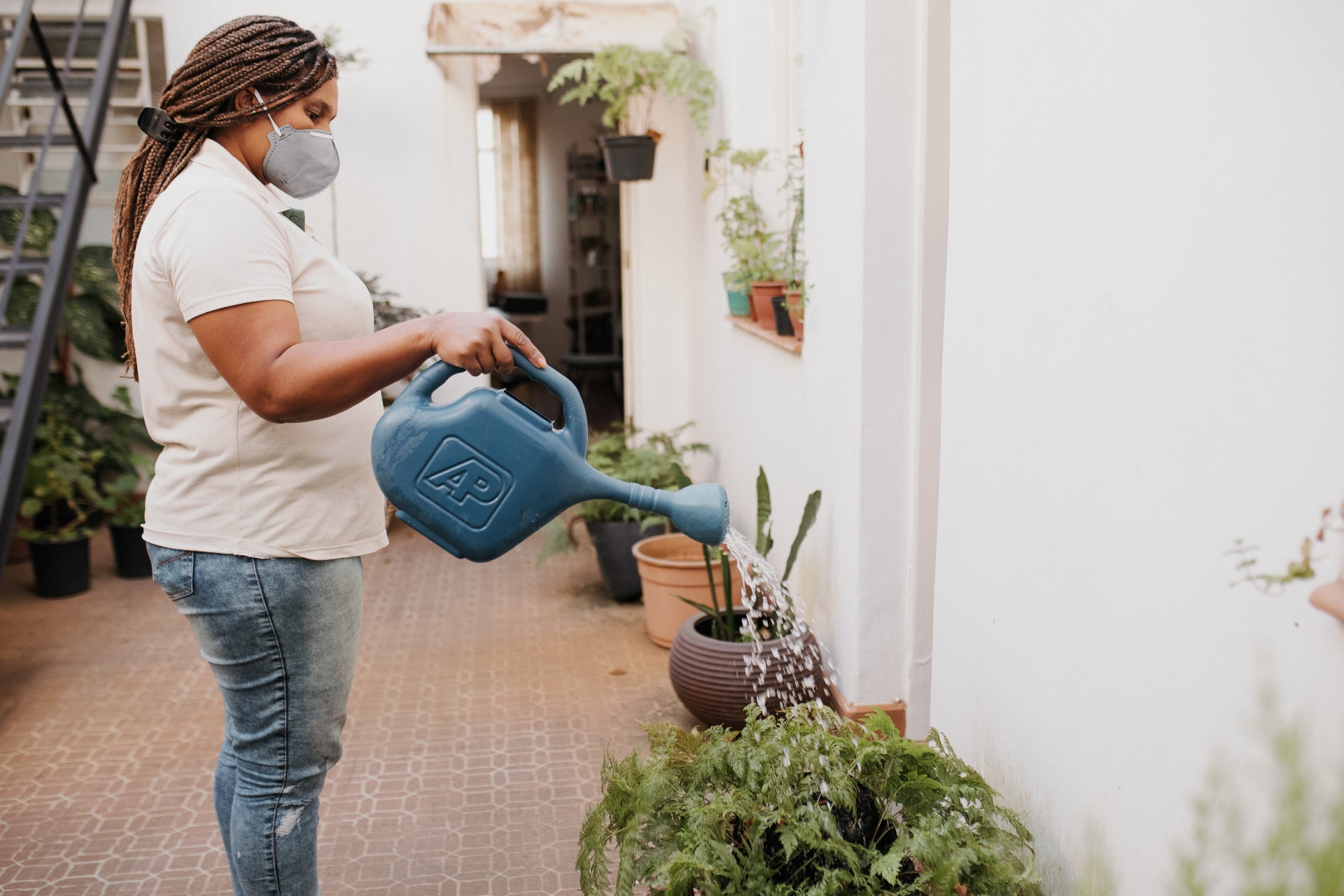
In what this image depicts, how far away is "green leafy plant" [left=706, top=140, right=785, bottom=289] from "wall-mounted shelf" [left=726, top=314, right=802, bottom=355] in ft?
0.46

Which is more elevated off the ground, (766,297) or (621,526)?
(766,297)

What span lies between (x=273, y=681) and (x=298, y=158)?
0.81m

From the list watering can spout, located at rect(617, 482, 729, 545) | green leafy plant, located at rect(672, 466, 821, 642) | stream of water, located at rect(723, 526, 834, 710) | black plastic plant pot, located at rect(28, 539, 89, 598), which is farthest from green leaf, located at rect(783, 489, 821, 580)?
black plastic plant pot, located at rect(28, 539, 89, 598)

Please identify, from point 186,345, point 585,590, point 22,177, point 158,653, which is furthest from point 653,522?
point 22,177

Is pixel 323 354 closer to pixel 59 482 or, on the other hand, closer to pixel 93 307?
pixel 59 482

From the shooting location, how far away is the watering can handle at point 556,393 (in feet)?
5.09

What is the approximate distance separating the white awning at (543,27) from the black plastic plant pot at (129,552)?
2713 mm

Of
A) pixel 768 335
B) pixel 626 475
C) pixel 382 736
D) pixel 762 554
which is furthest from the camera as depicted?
pixel 626 475

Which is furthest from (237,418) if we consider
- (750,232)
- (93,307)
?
(93,307)

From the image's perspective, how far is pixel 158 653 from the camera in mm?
Answer: 4055

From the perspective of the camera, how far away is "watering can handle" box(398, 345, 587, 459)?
1.55m

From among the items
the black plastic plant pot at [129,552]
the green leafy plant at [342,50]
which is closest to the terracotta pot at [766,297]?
the green leafy plant at [342,50]

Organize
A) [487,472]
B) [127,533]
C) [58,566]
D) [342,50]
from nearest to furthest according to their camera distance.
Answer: [487,472] < [58,566] < [127,533] < [342,50]

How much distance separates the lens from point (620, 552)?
14.7 feet
